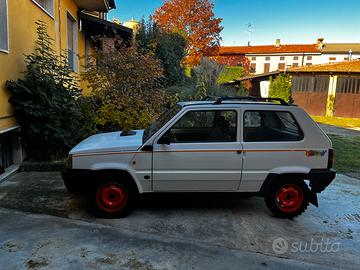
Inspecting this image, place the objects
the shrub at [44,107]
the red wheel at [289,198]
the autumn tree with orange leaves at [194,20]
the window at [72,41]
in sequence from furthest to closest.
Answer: the autumn tree with orange leaves at [194,20] → the window at [72,41] → the shrub at [44,107] → the red wheel at [289,198]

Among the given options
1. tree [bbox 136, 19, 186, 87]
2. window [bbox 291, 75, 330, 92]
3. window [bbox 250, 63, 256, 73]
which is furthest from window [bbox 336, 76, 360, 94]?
window [bbox 250, 63, 256, 73]

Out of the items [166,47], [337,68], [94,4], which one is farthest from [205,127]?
[337,68]

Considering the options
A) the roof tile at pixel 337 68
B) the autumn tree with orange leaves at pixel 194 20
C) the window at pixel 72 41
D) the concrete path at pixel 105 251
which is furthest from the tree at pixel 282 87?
the concrete path at pixel 105 251

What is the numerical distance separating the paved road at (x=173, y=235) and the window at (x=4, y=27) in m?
2.49

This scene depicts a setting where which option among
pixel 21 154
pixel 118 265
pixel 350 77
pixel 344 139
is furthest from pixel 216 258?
pixel 350 77

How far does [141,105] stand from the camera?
8438 mm

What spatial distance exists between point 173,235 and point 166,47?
11.9 m

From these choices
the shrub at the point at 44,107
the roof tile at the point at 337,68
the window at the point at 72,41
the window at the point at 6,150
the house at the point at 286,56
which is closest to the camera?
the window at the point at 6,150

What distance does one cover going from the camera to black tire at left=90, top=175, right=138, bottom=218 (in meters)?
4.36

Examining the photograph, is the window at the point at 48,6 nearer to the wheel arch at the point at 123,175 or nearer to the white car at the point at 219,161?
Answer: the white car at the point at 219,161

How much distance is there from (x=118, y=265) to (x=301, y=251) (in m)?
2.06

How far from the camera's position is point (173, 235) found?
13.0 feet

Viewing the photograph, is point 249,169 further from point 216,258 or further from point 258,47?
point 258,47

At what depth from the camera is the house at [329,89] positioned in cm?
2355
